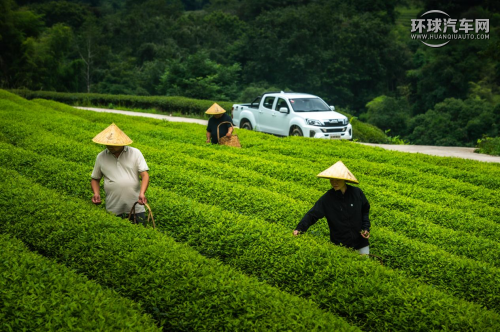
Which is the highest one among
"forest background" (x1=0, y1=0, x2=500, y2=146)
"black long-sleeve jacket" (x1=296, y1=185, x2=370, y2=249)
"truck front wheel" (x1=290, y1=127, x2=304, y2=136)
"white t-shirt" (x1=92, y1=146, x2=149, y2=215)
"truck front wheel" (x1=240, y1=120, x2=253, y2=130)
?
"forest background" (x1=0, y1=0, x2=500, y2=146)

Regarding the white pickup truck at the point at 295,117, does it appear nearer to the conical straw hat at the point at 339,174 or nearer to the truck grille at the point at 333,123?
the truck grille at the point at 333,123

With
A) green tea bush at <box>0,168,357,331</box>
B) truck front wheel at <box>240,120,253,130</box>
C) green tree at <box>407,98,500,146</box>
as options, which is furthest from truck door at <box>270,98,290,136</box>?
green tree at <box>407,98,500,146</box>

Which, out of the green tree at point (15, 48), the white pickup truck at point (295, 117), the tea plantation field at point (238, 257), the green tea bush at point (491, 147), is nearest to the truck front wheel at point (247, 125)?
the white pickup truck at point (295, 117)

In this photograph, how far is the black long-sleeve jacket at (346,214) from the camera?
271 inches

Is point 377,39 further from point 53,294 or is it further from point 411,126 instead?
point 53,294

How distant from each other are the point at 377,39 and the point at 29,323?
44.2m

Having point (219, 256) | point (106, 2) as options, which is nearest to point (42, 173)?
point (219, 256)

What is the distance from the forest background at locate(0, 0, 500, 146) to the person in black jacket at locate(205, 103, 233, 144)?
19016 mm

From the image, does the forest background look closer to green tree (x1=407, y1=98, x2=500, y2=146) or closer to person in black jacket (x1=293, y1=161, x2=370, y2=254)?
green tree (x1=407, y1=98, x2=500, y2=146)

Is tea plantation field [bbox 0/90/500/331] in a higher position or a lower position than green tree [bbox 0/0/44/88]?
lower

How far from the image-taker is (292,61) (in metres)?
45.4

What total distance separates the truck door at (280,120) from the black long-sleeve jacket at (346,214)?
13158mm

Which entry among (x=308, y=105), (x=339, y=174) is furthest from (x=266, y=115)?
(x=339, y=174)

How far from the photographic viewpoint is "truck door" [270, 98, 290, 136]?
2017cm
